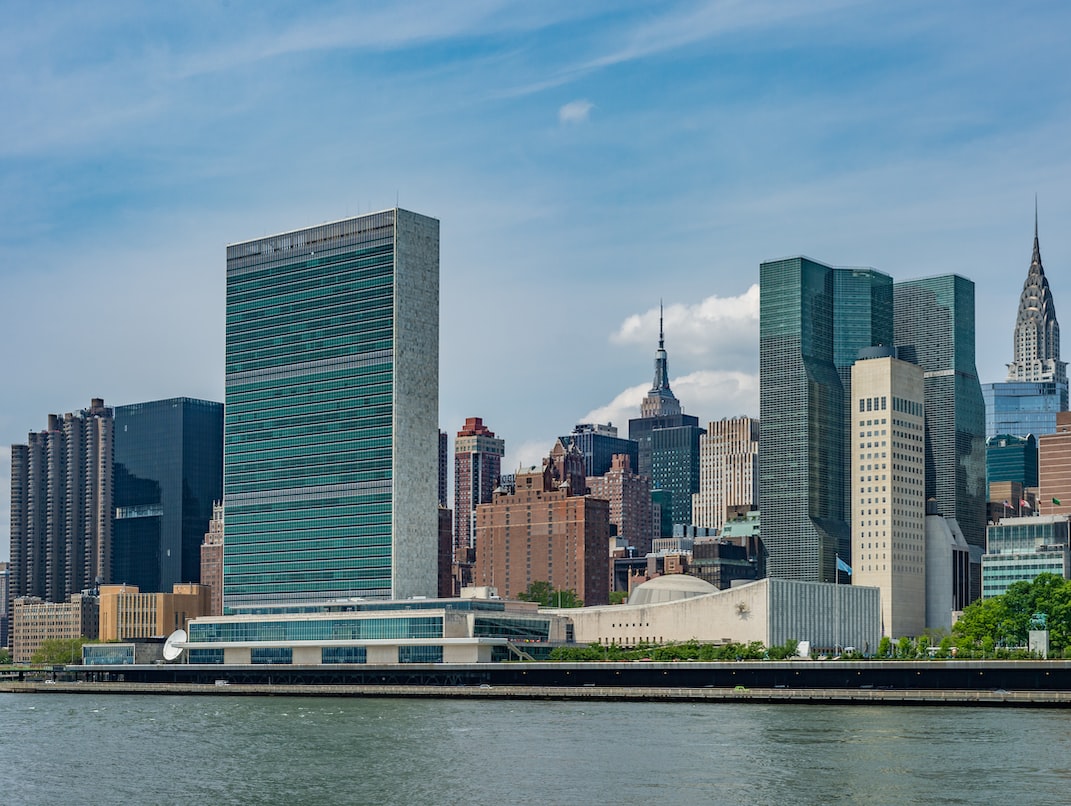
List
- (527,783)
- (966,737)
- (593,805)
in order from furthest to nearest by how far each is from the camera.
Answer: (966,737)
(527,783)
(593,805)

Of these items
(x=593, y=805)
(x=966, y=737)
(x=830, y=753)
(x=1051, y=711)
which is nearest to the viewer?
(x=593, y=805)

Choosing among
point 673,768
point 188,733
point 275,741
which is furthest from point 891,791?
point 188,733

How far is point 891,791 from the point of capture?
12131cm

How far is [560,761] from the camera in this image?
141 meters

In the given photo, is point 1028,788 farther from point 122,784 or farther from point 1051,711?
point 1051,711

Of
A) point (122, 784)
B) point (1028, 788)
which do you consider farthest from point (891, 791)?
point (122, 784)

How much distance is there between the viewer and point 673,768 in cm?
13500

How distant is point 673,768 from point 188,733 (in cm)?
6530

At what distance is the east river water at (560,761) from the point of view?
12175 centimetres

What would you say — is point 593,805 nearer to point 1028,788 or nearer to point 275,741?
point 1028,788

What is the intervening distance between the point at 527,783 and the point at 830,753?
31.9 metres

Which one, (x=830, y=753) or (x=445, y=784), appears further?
(x=830, y=753)

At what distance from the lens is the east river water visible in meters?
122

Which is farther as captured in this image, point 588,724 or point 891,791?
point 588,724
